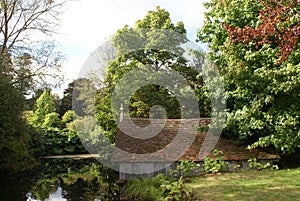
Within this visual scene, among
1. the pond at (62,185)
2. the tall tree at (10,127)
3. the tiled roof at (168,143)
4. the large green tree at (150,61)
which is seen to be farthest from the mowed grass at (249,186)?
the large green tree at (150,61)

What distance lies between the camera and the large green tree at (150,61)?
19844mm

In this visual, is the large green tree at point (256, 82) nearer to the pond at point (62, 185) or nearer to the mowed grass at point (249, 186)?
the mowed grass at point (249, 186)

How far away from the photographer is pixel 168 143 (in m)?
12.7

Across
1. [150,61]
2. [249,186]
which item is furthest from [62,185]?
[150,61]

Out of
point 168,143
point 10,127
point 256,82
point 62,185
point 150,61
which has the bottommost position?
point 62,185

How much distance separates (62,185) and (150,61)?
1008cm

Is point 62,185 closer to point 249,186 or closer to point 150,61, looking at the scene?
point 249,186

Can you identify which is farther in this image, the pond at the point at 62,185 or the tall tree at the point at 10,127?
the tall tree at the point at 10,127

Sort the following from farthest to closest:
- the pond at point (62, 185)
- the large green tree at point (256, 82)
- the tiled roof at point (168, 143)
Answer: the tiled roof at point (168, 143) → the pond at point (62, 185) → the large green tree at point (256, 82)

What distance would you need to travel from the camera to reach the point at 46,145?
2559cm

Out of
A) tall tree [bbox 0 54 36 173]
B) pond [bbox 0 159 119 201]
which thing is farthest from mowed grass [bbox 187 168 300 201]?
tall tree [bbox 0 54 36 173]

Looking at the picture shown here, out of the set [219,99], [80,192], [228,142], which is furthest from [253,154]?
[80,192]

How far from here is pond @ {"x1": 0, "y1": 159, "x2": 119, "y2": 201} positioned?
11039mm

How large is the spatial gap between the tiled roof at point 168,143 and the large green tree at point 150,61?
5321 mm
